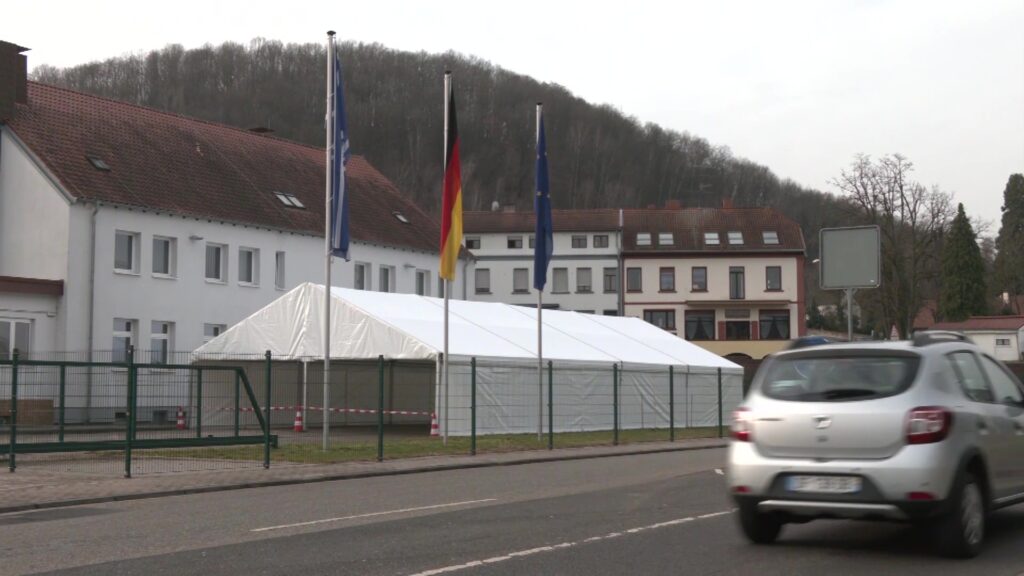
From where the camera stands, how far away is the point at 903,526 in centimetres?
1121

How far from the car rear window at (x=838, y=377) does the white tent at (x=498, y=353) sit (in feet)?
55.4

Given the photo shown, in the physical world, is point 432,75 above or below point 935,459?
above

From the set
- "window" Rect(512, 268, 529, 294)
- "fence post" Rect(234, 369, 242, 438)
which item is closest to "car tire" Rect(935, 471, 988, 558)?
"fence post" Rect(234, 369, 242, 438)

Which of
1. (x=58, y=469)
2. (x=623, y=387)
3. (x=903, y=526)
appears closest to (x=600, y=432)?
(x=623, y=387)

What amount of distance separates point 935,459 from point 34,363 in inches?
516

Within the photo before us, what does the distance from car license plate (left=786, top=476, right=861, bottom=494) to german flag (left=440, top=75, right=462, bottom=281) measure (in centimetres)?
1652

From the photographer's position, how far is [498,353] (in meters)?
30.0

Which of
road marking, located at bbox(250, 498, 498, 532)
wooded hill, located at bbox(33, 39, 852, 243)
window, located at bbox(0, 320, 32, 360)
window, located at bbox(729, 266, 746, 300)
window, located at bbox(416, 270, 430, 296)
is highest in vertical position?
wooded hill, located at bbox(33, 39, 852, 243)

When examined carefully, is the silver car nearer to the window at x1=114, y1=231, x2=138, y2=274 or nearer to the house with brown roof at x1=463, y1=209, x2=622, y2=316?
the window at x1=114, y1=231, x2=138, y2=274

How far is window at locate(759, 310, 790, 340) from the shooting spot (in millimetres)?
82000

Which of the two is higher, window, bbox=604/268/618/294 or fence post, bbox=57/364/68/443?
window, bbox=604/268/618/294

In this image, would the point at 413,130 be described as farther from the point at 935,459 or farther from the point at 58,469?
the point at 935,459

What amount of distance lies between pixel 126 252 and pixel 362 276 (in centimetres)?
1245

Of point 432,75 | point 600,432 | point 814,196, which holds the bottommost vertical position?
point 600,432
